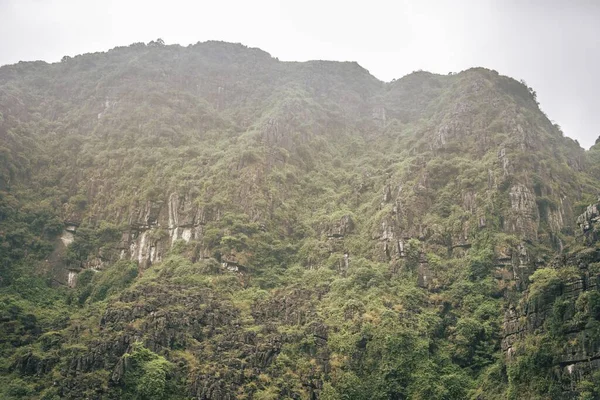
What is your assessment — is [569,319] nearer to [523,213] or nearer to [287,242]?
[523,213]

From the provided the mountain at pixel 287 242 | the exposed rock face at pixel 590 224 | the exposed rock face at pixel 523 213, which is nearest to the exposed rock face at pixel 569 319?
the mountain at pixel 287 242

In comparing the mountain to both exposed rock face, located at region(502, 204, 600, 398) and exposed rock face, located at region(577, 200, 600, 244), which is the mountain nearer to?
exposed rock face, located at region(502, 204, 600, 398)

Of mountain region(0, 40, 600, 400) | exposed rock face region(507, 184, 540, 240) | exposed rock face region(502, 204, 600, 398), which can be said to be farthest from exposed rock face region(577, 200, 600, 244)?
exposed rock face region(507, 184, 540, 240)

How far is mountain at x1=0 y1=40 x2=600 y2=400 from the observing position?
46.6 metres

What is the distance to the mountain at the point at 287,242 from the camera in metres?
46.6

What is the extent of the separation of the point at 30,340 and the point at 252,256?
23.0 m

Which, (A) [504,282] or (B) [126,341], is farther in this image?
(A) [504,282]

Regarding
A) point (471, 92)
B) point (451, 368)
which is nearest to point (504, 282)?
point (451, 368)

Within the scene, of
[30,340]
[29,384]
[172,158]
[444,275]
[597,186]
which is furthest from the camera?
[172,158]

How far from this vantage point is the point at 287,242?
231ft

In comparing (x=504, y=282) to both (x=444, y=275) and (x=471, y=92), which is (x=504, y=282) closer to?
(x=444, y=275)

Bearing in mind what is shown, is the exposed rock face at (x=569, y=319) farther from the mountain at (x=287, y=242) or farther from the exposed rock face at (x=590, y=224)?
the exposed rock face at (x=590, y=224)

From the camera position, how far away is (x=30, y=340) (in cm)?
5272

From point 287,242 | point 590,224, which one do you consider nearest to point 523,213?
point 590,224
